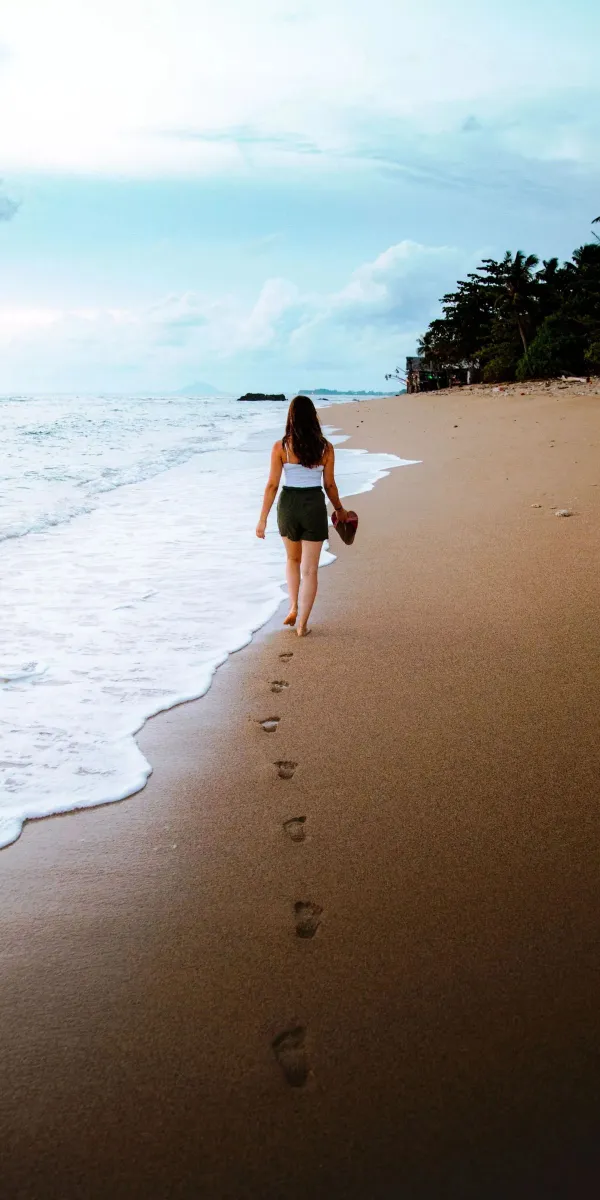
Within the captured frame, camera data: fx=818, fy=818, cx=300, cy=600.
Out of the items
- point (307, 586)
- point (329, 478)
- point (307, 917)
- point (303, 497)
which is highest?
point (329, 478)

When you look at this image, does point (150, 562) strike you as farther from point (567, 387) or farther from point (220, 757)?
point (567, 387)

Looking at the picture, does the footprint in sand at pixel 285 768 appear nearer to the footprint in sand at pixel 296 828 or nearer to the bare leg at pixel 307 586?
the footprint in sand at pixel 296 828

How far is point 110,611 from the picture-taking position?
5773 millimetres

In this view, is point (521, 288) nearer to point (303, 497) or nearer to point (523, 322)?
point (523, 322)

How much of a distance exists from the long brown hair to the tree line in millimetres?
24909

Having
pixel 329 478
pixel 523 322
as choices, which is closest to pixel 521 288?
pixel 523 322

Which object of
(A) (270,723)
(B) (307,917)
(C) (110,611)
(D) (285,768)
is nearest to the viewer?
(B) (307,917)

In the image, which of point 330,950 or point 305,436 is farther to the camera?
point 305,436

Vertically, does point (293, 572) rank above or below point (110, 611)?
above

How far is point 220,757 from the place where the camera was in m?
3.48

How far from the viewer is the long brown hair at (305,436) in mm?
5180

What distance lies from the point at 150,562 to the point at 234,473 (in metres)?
7.70

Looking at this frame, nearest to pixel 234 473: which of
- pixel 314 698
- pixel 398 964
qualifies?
pixel 314 698

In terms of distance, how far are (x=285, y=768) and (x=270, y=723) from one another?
0.51m
